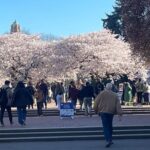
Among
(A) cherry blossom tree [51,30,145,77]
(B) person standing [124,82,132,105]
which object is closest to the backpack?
(B) person standing [124,82,132,105]

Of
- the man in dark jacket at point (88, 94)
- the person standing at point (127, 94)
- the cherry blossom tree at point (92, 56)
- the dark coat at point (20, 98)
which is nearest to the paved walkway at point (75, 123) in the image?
the dark coat at point (20, 98)

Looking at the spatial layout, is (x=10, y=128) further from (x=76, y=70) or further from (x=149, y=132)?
(x=76, y=70)

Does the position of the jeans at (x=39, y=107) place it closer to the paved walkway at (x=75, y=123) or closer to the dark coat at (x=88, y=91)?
the dark coat at (x=88, y=91)

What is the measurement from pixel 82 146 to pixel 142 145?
1.81m

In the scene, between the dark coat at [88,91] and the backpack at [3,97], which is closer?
the backpack at [3,97]

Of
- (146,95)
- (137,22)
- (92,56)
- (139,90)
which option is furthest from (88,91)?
(92,56)

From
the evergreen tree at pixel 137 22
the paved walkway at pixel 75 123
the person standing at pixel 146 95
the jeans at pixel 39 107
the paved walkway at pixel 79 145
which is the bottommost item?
the paved walkway at pixel 79 145

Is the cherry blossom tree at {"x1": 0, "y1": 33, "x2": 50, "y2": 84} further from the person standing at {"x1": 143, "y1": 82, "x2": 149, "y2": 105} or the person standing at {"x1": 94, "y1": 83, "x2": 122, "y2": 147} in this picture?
the person standing at {"x1": 94, "y1": 83, "x2": 122, "y2": 147}

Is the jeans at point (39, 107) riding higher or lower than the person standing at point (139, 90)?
lower

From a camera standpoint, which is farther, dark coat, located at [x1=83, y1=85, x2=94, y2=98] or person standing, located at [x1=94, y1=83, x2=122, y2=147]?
dark coat, located at [x1=83, y1=85, x2=94, y2=98]

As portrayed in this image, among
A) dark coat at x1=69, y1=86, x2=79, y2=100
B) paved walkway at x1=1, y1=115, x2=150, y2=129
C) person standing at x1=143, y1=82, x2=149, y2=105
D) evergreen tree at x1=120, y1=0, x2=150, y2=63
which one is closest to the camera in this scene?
paved walkway at x1=1, y1=115, x2=150, y2=129

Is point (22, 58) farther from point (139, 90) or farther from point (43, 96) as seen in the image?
point (43, 96)

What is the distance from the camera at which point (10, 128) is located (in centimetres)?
1983

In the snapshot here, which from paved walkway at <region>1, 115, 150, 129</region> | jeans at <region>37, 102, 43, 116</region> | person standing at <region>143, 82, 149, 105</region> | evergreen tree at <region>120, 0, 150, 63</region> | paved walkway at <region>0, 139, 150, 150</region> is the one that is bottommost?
paved walkway at <region>0, 139, 150, 150</region>
